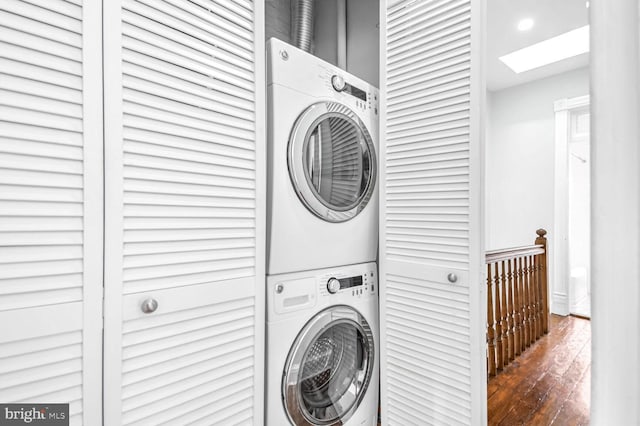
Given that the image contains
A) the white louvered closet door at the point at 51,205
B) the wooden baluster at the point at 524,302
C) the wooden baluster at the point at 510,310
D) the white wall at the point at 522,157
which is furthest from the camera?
the white wall at the point at 522,157

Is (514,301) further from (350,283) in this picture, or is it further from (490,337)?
(350,283)

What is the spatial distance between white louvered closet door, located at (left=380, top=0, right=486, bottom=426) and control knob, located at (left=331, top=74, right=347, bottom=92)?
0.68 ft

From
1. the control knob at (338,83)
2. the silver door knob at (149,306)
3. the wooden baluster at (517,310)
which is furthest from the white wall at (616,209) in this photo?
the wooden baluster at (517,310)

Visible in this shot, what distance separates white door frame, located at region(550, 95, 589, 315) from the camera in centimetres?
365

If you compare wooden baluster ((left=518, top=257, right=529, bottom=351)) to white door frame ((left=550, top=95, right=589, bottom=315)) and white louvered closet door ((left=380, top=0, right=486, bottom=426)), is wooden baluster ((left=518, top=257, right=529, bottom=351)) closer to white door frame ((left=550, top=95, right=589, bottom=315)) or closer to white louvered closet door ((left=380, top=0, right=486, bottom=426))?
white door frame ((left=550, top=95, right=589, bottom=315))

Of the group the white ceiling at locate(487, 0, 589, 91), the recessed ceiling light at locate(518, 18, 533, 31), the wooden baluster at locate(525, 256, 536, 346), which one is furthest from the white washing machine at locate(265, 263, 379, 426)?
the recessed ceiling light at locate(518, 18, 533, 31)

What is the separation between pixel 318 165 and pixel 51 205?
962mm

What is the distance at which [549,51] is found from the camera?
10.6 ft

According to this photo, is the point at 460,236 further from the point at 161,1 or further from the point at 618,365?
the point at 161,1

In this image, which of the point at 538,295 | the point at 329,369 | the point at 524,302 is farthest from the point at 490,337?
the point at 329,369

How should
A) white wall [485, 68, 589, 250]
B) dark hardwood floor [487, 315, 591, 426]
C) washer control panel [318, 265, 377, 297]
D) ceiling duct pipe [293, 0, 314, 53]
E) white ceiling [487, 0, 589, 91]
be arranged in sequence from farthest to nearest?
white wall [485, 68, 589, 250] < white ceiling [487, 0, 589, 91] < ceiling duct pipe [293, 0, 314, 53] < dark hardwood floor [487, 315, 591, 426] < washer control panel [318, 265, 377, 297]

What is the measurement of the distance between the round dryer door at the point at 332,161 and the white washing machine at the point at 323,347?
1.05ft

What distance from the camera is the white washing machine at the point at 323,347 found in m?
1.33

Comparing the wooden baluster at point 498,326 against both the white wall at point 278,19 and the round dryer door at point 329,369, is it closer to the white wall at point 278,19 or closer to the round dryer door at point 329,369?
the round dryer door at point 329,369
